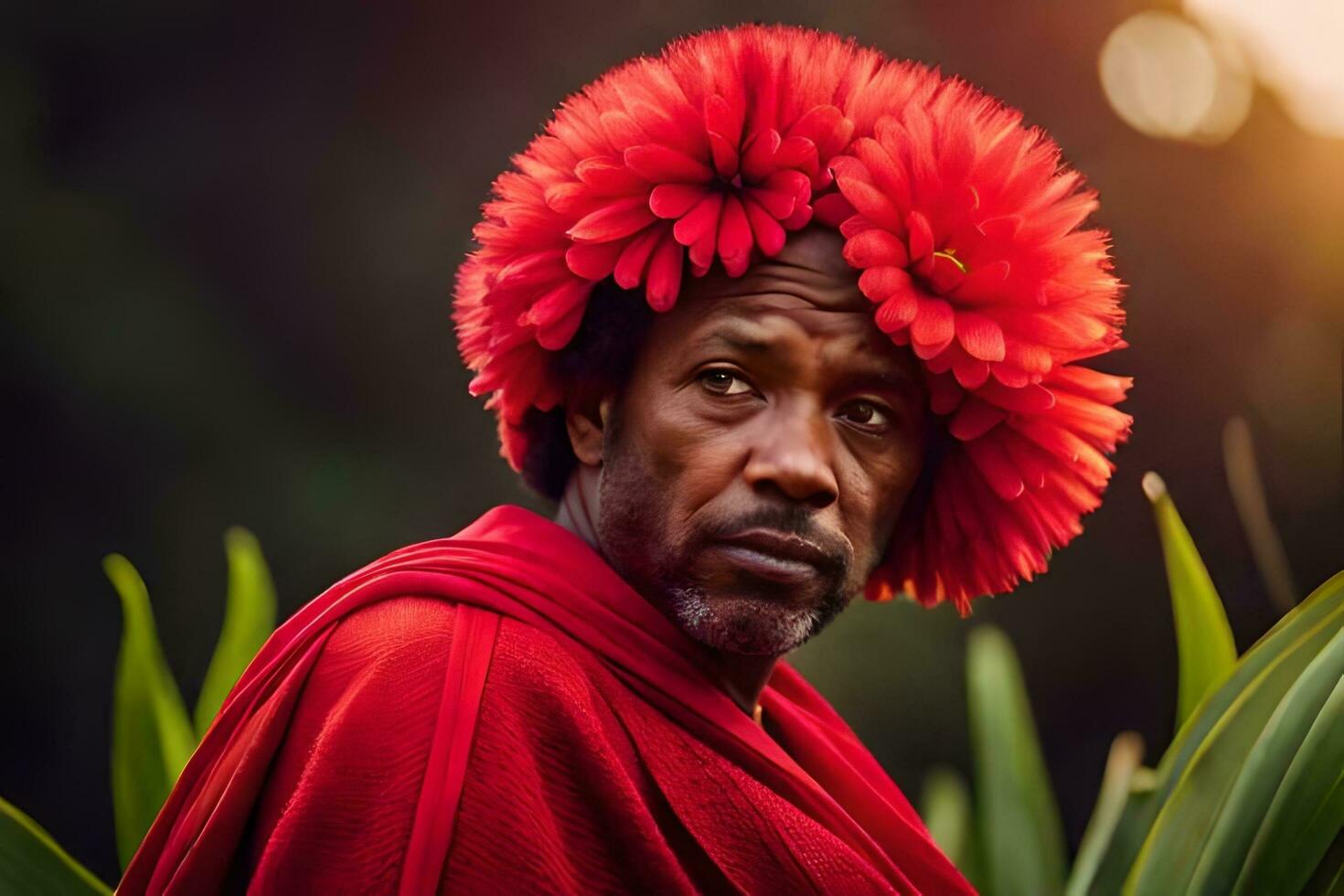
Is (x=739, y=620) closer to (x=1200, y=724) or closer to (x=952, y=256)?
(x=952, y=256)

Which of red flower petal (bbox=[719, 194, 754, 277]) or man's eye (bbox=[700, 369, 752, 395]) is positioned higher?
red flower petal (bbox=[719, 194, 754, 277])

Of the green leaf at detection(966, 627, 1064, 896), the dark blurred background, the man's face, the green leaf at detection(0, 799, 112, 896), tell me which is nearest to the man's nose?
the man's face

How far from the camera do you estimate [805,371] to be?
1.32m

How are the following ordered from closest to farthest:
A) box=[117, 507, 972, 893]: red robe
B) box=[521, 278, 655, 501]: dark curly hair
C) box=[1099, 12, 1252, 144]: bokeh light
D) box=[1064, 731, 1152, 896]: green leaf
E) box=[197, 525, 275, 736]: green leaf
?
box=[117, 507, 972, 893]: red robe < box=[521, 278, 655, 501]: dark curly hair < box=[1064, 731, 1152, 896]: green leaf < box=[197, 525, 275, 736]: green leaf < box=[1099, 12, 1252, 144]: bokeh light

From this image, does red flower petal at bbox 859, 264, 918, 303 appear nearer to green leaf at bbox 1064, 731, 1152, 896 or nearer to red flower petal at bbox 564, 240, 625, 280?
red flower petal at bbox 564, 240, 625, 280

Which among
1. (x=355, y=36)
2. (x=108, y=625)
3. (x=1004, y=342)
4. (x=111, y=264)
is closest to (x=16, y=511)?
(x=108, y=625)

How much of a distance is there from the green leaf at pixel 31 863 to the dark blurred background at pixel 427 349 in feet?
5.70

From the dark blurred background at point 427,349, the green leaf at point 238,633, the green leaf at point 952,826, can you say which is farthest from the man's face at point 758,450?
the dark blurred background at point 427,349

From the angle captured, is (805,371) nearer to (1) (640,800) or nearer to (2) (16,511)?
(1) (640,800)

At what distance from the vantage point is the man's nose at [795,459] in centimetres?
128

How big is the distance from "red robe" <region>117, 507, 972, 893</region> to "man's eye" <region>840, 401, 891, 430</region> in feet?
0.92

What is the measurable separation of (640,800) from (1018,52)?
2859 millimetres

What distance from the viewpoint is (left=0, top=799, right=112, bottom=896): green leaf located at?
1.49m

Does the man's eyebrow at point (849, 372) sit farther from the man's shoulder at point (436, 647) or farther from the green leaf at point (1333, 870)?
the green leaf at point (1333, 870)
